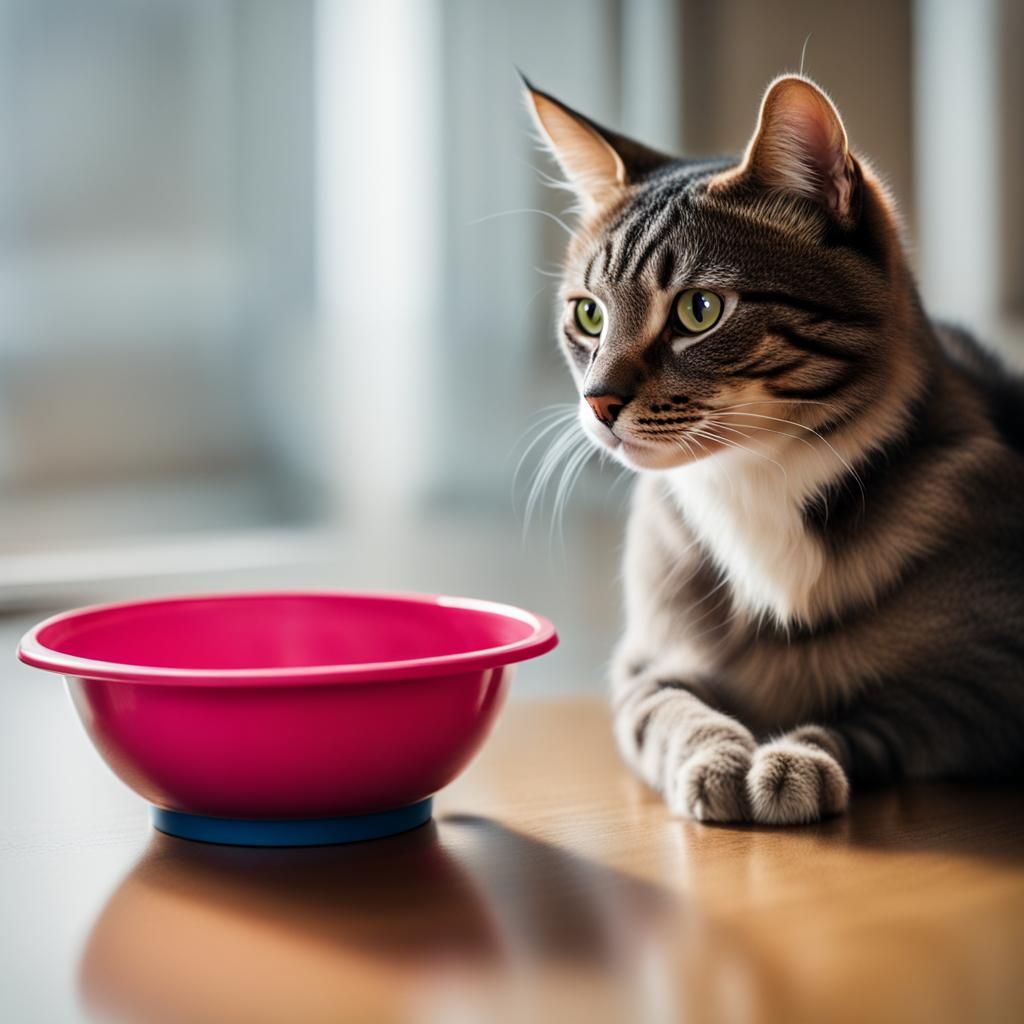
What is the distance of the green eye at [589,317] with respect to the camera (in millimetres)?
1277

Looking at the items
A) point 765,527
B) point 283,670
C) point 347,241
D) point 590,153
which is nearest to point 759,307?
point 765,527

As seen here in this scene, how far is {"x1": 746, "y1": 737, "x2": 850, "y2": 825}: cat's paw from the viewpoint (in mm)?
1049

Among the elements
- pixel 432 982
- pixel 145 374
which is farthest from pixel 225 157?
pixel 432 982

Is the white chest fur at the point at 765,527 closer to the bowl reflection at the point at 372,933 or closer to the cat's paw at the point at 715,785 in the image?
the cat's paw at the point at 715,785

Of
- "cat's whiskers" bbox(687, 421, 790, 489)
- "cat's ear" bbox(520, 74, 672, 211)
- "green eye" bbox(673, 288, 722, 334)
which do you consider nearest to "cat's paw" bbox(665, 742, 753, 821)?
"cat's whiskers" bbox(687, 421, 790, 489)

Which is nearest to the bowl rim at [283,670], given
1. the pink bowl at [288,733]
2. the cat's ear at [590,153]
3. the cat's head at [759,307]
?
the pink bowl at [288,733]

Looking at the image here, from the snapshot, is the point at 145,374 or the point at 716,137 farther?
the point at 716,137

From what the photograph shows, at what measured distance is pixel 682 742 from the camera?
1.12 m

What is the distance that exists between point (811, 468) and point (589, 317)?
269 millimetres

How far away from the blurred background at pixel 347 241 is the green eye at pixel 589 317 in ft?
3.54

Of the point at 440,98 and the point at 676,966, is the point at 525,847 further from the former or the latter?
the point at 440,98

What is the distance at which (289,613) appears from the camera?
1.24 m

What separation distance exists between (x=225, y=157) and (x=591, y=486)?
1.11 meters

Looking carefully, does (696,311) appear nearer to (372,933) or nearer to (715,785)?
(715,785)
